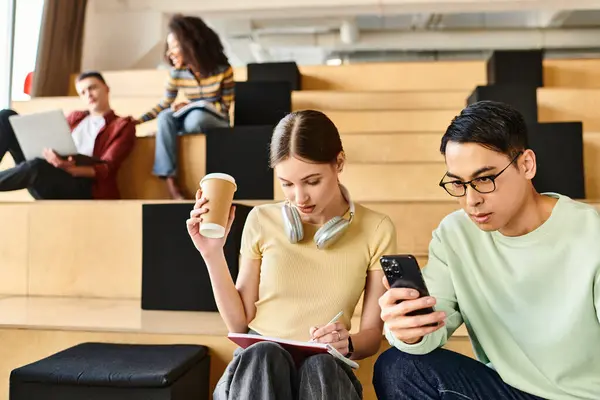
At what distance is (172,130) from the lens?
9.68 ft

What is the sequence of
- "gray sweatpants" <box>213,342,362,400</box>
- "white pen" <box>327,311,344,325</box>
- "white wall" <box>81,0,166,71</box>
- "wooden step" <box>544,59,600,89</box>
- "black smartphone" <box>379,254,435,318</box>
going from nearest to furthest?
"black smartphone" <box>379,254,435,318</box> → "gray sweatpants" <box>213,342,362,400</box> → "white pen" <box>327,311,344,325</box> → "wooden step" <box>544,59,600,89</box> → "white wall" <box>81,0,166,71</box>

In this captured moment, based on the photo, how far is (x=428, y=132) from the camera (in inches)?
124

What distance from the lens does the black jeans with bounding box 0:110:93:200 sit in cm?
260

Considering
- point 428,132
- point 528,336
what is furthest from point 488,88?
point 528,336

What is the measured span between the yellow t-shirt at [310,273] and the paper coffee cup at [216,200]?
0.80ft

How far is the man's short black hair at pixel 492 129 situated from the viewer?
1.05 meters

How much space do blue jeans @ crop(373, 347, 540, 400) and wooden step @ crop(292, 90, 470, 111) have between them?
2.77 m

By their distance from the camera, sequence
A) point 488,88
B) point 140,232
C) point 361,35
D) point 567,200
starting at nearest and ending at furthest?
point 567,200 → point 140,232 → point 488,88 → point 361,35

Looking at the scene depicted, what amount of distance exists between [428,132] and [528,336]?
218cm

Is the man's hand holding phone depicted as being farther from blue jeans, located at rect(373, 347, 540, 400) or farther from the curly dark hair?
the curly dark hair

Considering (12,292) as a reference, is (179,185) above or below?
above

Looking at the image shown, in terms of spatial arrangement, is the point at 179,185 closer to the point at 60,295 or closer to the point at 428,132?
the point at 60,295

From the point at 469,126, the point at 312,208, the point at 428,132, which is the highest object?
the point at 428,132

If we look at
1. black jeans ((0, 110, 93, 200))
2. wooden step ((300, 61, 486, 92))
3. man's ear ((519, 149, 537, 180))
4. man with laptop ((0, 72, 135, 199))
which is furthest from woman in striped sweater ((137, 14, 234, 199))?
man's ear ((519, 149, 537, 180))
